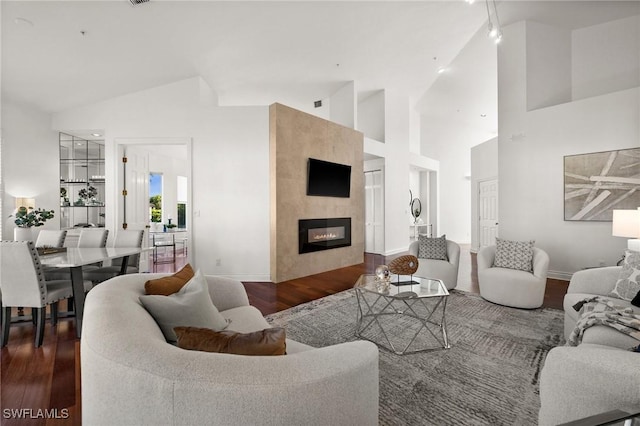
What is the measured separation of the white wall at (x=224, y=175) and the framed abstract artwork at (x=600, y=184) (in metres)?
4.89

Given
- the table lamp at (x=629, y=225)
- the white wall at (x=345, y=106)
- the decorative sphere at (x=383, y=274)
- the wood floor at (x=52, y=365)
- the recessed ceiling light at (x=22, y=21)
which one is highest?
the white wall at (x=345, y=106)

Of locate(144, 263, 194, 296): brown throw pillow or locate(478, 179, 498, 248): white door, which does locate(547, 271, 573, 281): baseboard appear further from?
locate(144, 263, 194, 296): brown throw pillow

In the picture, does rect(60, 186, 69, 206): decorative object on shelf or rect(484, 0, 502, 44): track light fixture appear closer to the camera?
rect(484, 0, 502, 44): track light fixture

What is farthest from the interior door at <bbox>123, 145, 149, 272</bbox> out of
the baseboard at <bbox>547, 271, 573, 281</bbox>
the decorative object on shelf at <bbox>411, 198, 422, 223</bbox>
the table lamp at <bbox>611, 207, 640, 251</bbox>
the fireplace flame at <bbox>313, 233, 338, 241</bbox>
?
the decorative object on shelf at <bbox>411, 198, 422, 223</bbox>

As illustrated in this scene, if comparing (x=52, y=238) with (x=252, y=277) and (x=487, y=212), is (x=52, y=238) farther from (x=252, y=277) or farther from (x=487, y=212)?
(x=487, y=212)

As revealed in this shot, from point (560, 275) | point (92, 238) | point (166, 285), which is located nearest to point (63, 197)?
point (92, 238)

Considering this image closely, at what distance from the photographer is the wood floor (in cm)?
170

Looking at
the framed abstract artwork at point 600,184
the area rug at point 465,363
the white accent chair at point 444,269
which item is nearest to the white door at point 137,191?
the area rug at point 465,363

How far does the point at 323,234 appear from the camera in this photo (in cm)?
541

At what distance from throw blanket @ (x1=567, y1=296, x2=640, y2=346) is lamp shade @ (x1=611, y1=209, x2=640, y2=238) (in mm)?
1395

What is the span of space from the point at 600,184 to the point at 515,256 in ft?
7.15

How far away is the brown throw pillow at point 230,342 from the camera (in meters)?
1.02

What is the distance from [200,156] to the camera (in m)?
4.79

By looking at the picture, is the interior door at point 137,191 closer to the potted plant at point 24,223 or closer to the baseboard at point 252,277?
the potted plant at point 24,223
